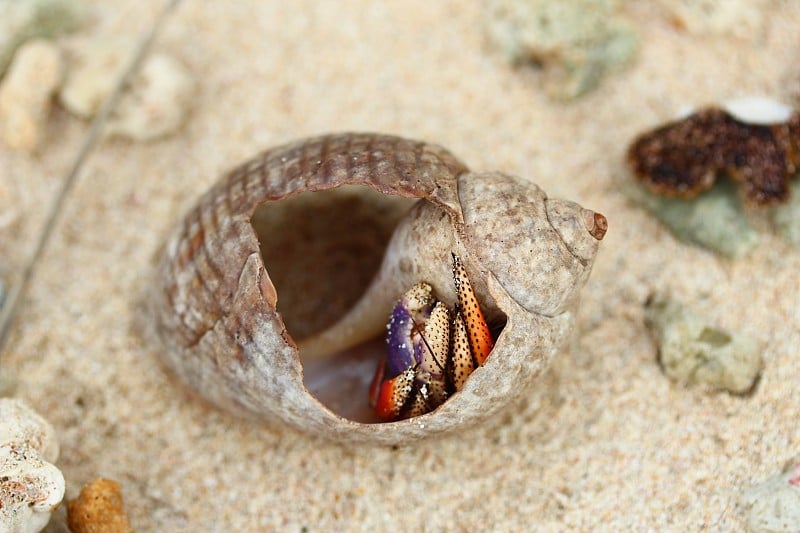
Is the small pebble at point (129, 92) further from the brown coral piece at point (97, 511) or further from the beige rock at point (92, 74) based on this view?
the brown coral piece at point (97, 511)

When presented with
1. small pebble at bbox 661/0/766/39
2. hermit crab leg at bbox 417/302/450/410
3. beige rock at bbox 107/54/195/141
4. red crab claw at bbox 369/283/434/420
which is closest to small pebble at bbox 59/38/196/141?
beige rock at bbox 107/54/195/141

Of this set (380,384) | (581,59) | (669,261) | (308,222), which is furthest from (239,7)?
(669,261)

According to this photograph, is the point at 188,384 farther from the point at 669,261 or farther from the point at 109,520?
the point at 669,261

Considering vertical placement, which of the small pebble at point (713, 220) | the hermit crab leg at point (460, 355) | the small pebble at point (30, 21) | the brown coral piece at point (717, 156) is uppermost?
the small pebble at point (30, 21)

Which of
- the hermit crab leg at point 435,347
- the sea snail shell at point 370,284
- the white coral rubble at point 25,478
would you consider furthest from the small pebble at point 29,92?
the hermit crab leg at point 435,347

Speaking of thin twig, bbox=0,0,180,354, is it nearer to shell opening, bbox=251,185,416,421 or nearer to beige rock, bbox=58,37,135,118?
beige rock, bbox=58,37,135,118

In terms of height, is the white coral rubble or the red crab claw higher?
the white coral rubble
